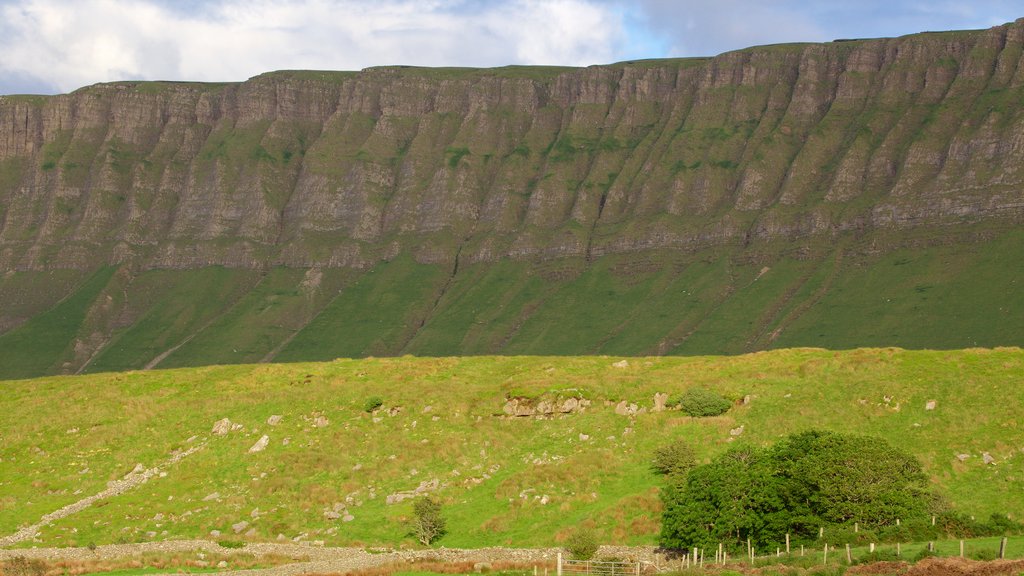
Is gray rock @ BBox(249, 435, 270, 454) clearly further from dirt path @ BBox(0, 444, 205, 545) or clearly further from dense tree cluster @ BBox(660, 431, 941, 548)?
dense tree cluster @ BBox(660, 431, 941, 548)

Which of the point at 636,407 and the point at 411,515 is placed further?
the point at 636,407

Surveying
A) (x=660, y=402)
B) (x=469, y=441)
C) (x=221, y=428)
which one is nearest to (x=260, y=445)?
(x=221, y=428)

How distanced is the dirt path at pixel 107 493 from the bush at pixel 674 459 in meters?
34.0

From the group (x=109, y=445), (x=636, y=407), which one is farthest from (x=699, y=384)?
(x=109, y=445)

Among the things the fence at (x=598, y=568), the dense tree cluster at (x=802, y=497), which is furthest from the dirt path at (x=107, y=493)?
the dense tree cluster at (x=802, y=497)

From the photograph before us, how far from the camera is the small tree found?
241 feet

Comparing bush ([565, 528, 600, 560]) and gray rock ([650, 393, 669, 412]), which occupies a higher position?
gray rock ([650, 393, 669, 412])

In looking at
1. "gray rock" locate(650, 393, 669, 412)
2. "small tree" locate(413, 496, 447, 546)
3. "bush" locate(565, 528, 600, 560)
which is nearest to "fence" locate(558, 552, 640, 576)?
"bush" locate(565, 528, 600, 560)

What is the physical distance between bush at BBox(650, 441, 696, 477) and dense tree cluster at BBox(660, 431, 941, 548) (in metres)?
5.73

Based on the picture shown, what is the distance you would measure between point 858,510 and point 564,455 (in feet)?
74.5

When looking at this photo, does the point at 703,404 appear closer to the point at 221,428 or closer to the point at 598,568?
the point at 598,568

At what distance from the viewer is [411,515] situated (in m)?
77.4

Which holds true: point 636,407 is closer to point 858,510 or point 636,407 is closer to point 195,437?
point 858,510

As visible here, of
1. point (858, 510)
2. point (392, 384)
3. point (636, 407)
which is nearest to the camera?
point (858, 510)
